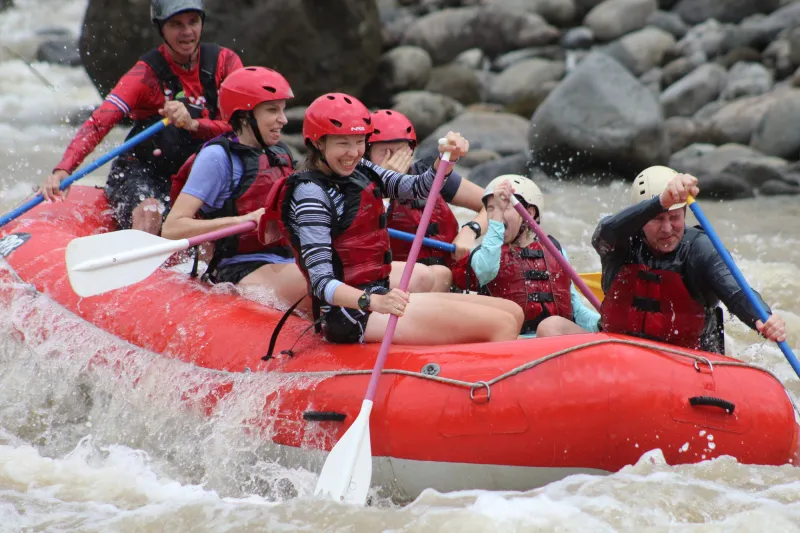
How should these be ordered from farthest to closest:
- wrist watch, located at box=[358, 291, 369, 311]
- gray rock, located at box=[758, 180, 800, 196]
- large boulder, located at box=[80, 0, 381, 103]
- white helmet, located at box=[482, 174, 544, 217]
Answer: large boulder, located at box=[80, 0, 381, 103] < gray rock, located at box=[758, 180, 800, 196] < white helmet, located at box=[482, 174, 544, 217] < wrist watch, located at box=[358, 291, 369, 311]

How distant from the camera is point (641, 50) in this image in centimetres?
1445

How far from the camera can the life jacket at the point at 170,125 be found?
5.58 m

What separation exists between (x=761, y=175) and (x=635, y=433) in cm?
764

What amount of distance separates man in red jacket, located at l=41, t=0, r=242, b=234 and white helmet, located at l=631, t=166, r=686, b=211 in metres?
2.44

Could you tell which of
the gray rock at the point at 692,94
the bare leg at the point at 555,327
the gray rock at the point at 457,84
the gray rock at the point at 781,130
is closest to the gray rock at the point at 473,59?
the gray rock at the point at 457,84

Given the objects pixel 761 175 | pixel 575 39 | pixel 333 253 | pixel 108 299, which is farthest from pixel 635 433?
pixel 575 39

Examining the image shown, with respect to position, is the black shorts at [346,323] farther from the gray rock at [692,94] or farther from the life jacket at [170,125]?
the gray rock at [692,94]

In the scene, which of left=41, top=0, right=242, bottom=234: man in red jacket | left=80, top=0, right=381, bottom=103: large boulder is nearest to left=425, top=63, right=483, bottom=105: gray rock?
left=80, top=0, right=381, bottom=103: large boulder

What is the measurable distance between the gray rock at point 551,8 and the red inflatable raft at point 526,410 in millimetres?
13026

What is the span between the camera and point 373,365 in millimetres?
3838

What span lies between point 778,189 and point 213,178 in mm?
7202

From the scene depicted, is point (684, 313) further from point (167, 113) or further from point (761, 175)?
point (761, 175)

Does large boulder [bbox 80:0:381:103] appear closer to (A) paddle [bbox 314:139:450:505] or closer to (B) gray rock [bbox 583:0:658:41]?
(B) gray rock [bbox 583:0:658:41]

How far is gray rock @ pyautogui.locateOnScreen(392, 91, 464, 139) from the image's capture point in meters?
12.6
